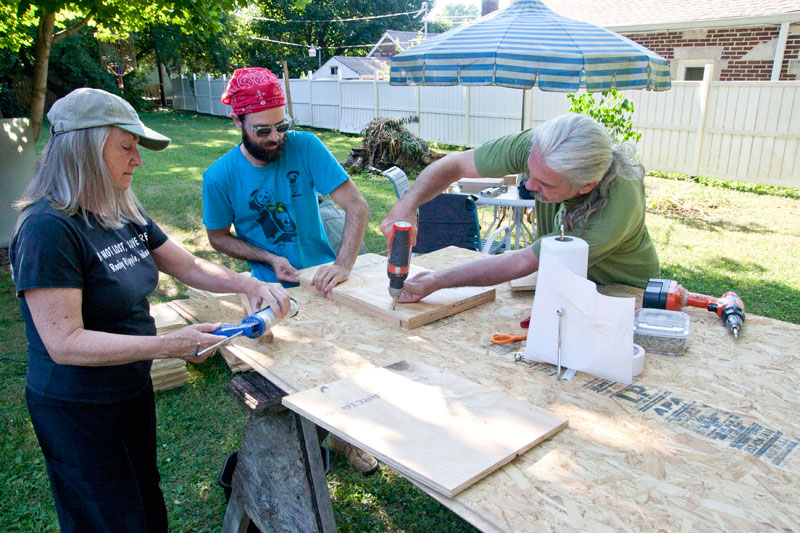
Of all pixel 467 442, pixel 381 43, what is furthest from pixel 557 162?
pixel 381 43

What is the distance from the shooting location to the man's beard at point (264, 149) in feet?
9.81

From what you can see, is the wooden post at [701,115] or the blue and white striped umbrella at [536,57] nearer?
the blue and white striped umbrella at [536,57]

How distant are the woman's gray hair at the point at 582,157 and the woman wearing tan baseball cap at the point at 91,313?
1260mm

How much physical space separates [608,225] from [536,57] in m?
4.36

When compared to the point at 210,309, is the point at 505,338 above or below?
above

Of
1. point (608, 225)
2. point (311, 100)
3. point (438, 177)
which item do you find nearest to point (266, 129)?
point (438, 177)

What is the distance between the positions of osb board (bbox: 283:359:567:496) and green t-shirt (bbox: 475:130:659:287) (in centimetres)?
78

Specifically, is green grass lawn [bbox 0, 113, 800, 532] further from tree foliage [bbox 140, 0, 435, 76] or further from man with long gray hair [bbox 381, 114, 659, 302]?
tree foliage [bbox 140, 0, 435, 76]

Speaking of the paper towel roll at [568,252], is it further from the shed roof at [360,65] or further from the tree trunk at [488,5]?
the shed roof at [360,65]

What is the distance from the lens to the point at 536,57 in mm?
6012

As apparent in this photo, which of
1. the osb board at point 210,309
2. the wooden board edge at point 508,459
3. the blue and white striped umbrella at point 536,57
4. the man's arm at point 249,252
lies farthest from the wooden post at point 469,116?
the wooden board edge at point 508,459

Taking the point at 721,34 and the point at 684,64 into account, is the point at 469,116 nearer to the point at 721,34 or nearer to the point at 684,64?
the point at 684,64

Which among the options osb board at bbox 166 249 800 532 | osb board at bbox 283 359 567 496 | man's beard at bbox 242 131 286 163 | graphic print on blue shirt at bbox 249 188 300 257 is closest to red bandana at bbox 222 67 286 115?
man's beard at bbox 242 131 286 163

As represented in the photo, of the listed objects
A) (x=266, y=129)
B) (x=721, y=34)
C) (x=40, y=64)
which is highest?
(x=721, y=34)
